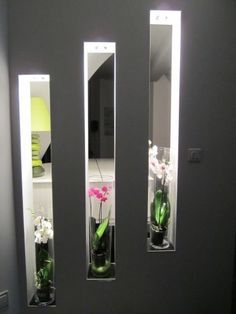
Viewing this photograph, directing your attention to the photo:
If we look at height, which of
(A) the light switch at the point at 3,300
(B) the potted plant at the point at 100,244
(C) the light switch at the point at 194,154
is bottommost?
(A) the light switch at the point at 3,300

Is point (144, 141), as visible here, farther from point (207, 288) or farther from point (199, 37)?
point (207, 288)

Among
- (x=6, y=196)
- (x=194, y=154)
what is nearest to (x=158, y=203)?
(x=194, y=154)

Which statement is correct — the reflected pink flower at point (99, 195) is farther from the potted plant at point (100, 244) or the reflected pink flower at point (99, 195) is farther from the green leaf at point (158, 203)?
the green leaf at point (158, 203)

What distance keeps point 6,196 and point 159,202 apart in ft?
3.57

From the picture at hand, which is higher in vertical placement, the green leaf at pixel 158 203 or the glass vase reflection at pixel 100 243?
the green leaf at pixel 158 203

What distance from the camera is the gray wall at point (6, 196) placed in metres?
1.40

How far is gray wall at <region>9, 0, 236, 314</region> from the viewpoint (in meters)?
1.44

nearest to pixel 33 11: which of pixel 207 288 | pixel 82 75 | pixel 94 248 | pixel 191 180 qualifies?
pixel 82 75

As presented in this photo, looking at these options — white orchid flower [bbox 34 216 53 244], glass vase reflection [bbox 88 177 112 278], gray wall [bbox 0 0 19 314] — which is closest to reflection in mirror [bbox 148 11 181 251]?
glass vase reflection [bbox 88 177 112 278]

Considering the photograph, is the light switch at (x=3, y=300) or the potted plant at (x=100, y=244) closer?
the light switch at (x=3, y=300)

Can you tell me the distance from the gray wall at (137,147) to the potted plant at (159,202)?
0.33 ft

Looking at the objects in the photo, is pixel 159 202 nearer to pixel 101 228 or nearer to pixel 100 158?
pixel 101 228

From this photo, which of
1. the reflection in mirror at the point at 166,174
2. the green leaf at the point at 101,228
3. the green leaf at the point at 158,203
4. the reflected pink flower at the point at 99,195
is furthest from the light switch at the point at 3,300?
the green leaf at the point at 158,203

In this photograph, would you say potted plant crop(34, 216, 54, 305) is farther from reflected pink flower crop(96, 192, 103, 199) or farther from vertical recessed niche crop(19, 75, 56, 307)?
reflected pink flower crop(96, 192, 103, 199)
